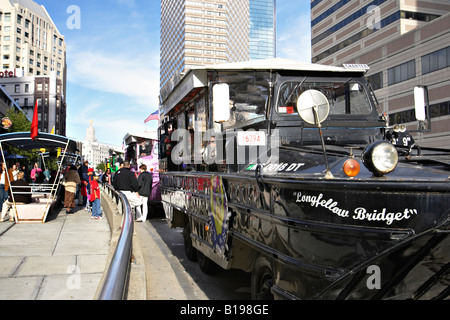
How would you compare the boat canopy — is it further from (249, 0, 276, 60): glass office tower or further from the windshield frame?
the windshield frame

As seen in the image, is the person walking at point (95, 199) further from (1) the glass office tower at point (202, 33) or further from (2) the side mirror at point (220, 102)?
(1) the glass office tower at point (202, 33)

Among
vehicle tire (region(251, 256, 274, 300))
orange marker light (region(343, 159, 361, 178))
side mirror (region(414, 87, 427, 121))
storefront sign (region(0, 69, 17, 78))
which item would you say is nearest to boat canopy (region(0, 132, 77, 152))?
vehicle tire (region(251, 256, 274, 300))

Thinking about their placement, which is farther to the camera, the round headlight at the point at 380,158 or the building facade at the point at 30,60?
the building facade at the point at 30,60

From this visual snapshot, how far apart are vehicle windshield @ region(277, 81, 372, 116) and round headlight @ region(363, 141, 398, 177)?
6.64ft

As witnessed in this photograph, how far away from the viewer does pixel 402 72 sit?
43750mm

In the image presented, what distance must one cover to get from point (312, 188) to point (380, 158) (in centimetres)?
47

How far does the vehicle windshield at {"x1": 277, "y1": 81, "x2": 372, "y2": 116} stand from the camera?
4668 mm

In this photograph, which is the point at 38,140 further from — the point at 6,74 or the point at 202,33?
the point at 202,33

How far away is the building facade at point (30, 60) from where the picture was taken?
9375cm
